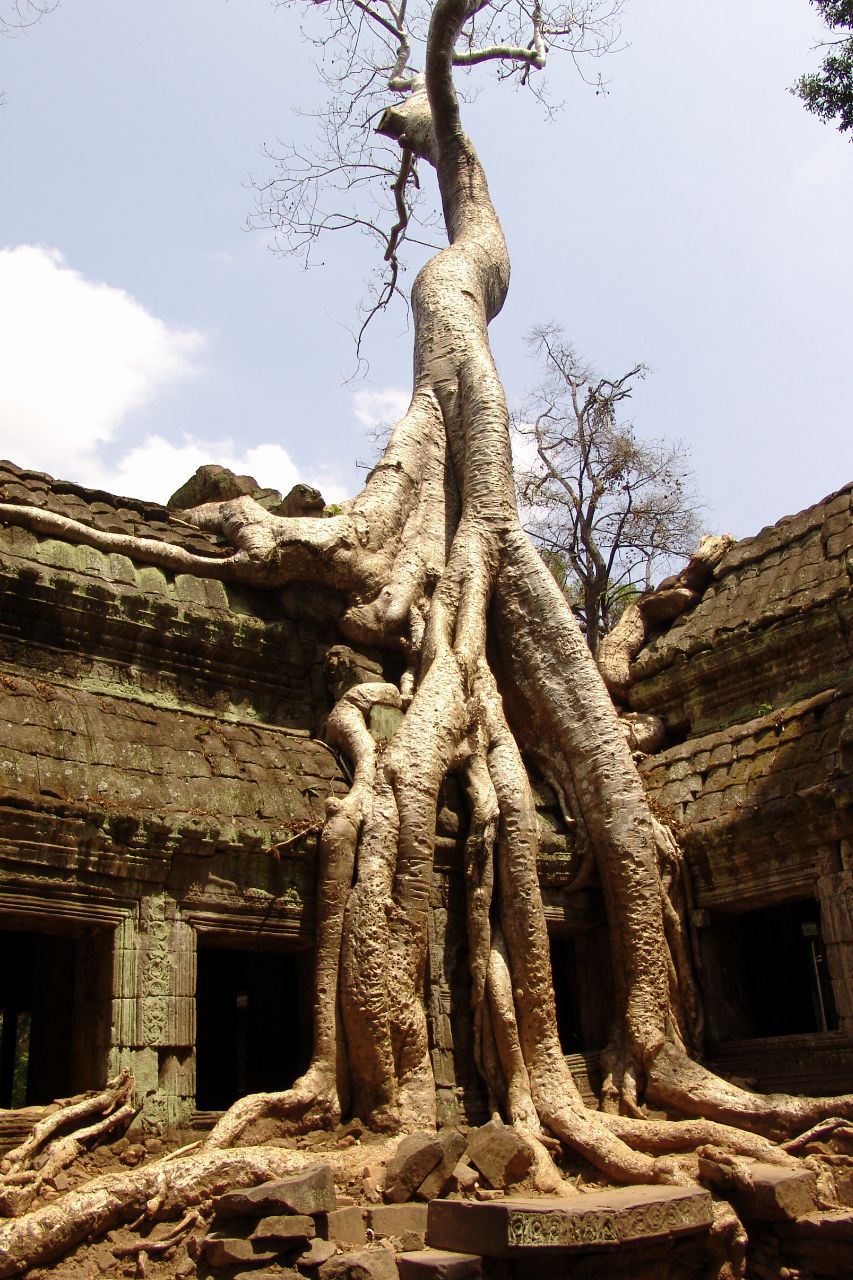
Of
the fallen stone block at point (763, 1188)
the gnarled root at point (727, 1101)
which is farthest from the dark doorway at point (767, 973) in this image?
the fallen stone block at point (763, 1188)

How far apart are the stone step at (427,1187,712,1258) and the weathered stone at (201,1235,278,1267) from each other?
0.63m

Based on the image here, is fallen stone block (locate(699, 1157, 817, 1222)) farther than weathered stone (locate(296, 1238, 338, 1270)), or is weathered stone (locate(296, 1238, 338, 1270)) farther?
fallen stone block (locate(699, 1157, 817, 1222))

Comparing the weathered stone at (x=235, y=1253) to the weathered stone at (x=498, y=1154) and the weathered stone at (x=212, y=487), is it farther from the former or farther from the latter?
the weathered stone at (x=212, y=487)

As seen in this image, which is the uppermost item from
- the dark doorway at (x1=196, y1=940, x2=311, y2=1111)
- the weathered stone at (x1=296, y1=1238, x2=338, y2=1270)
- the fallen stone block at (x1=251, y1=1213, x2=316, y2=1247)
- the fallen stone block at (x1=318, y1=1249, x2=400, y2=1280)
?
the dark doorway at (x1=196, y1=940, x2=311, y2=1111)

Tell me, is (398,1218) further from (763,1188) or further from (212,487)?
(212,487)

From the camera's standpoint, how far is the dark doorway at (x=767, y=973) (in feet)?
25.7

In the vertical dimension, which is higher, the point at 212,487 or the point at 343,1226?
the point at 212,487

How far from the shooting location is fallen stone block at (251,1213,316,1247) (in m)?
4.38

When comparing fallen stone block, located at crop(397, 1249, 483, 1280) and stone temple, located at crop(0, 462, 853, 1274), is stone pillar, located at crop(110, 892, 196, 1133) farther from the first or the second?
fallen stone block, located at crop(397, 1249, 483, 1280)

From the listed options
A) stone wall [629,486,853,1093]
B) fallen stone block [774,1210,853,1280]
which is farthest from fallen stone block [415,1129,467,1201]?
stone wall [629,486,853,1093]

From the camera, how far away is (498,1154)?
215 inches

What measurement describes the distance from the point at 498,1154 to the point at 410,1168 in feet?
1.67

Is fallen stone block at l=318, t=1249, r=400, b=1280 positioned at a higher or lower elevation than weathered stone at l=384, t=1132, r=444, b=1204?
lower

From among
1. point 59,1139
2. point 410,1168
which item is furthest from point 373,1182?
point 59,1139
